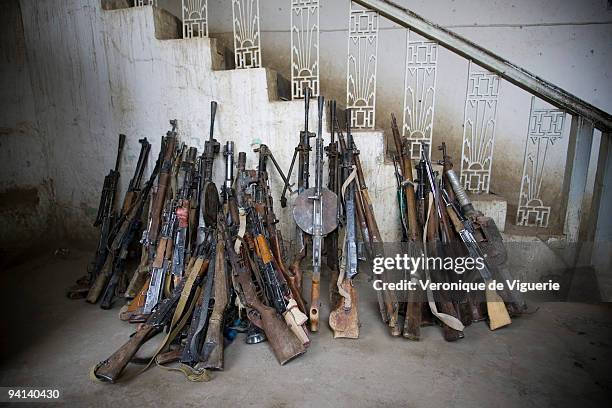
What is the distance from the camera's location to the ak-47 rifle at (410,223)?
8.09ft

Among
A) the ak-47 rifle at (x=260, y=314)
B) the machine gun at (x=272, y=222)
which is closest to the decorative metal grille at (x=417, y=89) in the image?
the machine gun at (x=272, y=222)

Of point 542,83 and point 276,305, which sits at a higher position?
point 542,83

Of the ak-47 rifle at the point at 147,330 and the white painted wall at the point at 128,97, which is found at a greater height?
the white painted wall at the point at 128,97

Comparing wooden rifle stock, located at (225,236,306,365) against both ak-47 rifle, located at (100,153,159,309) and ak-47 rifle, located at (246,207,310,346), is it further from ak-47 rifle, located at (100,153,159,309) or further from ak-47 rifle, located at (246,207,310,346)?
ak-47 rifle, located at (100,153,159,309)

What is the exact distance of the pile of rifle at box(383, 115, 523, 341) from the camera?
2.53 m

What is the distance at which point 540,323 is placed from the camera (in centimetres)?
262

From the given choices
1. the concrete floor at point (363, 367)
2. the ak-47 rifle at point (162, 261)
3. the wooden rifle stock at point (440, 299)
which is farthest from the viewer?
the ak-47 rifle at point (162, 261)

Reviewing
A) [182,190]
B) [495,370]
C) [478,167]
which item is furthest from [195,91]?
[495,370]

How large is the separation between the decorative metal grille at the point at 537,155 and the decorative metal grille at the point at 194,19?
2.90m

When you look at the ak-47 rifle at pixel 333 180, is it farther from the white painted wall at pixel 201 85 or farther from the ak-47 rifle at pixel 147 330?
the ak-47 rifle at pixel 147 330

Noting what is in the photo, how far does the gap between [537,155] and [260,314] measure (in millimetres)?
Answer: 2582

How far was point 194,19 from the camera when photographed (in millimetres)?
3281

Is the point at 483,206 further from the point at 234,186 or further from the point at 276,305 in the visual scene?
the point at 234,186

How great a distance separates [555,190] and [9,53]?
235 inches
